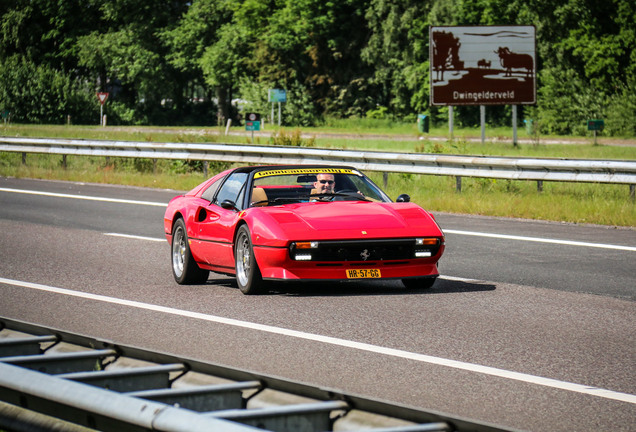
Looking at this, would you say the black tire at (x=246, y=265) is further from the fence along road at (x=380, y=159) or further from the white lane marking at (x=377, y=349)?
the fence along road at (x=380, y=159)

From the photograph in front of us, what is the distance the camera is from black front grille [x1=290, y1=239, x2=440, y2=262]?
995 cm

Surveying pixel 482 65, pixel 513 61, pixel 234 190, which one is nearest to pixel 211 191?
pixel 234 190

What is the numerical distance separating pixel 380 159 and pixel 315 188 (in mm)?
11167

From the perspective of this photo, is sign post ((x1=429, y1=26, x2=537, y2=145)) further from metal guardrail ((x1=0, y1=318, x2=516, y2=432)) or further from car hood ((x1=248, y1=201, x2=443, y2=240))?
metal guardrail ((x1=0, y1=318, x2=516, y2=432))

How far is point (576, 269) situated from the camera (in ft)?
40.0

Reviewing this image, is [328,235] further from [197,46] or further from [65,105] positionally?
[197,46]

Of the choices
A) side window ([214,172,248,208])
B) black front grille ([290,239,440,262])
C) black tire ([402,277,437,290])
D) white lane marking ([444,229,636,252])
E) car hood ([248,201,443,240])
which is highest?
side window ([214,172,248,208])

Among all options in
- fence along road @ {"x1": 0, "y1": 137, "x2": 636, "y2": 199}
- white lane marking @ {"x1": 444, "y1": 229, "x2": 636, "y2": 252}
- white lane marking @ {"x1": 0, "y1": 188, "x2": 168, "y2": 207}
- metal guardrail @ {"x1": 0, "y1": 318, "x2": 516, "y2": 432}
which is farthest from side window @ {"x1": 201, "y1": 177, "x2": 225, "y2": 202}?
white lane marking @ {"x1": 0, "y1": 188, "x2": 168, "y2": 207}

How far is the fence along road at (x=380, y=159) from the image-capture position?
61.1 ft

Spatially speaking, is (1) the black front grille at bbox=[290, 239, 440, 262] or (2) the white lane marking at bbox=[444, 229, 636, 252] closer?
(1) the black front grille at bbox=[290, 239, 440, 262]

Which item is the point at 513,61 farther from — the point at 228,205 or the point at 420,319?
the point at 420,319

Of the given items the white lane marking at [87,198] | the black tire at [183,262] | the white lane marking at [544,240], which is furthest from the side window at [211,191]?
the white lane marking at [87,198]

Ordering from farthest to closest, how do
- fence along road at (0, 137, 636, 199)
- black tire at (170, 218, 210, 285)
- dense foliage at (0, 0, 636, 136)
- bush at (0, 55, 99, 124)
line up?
bush at (0, 55, 99, 124) < dense foliage at (0, 0, 636, 136) < fence along road at (0, 137, 636, 199) < black tire at (170, 218, 210, 285)

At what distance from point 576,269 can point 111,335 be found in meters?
5.85
